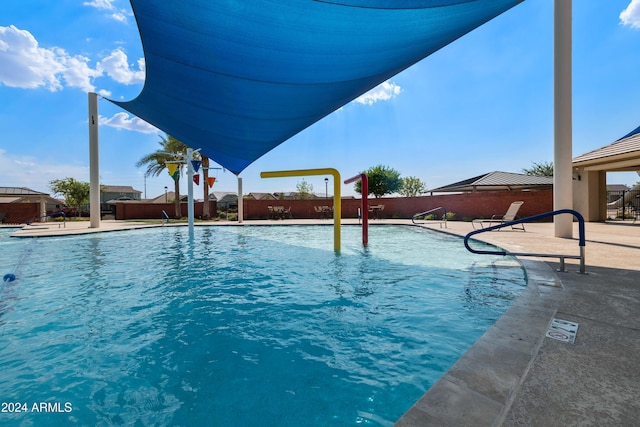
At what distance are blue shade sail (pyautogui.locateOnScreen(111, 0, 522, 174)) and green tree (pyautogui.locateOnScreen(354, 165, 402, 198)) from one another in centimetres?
2621

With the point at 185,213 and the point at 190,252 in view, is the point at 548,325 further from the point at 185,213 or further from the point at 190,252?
the point at 185,213

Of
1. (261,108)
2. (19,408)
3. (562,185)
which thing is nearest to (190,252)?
(261,108)

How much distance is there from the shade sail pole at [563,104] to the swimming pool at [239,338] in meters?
3.45

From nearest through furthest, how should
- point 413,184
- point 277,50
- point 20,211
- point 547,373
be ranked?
point 547,373, point 277,50, point 20,211, point 413,184

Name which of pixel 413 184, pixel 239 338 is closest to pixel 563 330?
pixel 239 338

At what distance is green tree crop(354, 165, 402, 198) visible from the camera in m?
32.5

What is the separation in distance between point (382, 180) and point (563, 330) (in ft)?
102

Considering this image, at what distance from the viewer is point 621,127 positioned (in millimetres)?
16969

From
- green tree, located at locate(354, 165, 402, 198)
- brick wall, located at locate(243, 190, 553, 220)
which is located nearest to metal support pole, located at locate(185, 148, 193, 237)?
brick wall, located at locate(243, 190, 553, 220)

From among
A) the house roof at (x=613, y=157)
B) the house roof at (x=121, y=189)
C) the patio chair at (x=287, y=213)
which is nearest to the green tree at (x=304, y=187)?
the patio chair at (x=287, y=213)

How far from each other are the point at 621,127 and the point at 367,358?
76.6 feet

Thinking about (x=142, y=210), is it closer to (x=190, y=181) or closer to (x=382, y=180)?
(x=190, y=181)

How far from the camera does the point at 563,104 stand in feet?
23.7

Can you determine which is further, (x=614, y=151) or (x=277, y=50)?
(x=614, y=151)
